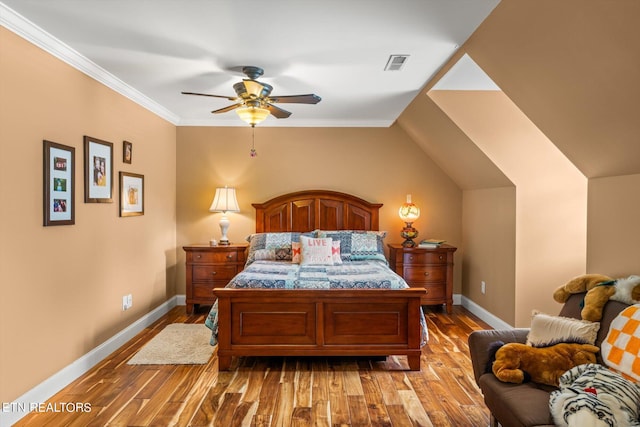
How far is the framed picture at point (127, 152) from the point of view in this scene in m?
3.95

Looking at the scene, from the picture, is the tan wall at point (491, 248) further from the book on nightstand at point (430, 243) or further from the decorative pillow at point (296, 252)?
the decorative pillow at point (296, 252)

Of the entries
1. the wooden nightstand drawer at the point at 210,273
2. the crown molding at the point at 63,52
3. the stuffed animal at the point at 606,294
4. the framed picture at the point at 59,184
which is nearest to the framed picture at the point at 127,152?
the crown molding at the point at 63,52

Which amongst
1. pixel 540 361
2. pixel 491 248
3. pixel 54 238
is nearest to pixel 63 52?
pixel 54 238

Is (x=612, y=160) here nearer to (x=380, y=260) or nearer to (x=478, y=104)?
(x=478, y=104)

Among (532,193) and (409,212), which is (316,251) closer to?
(409,212)

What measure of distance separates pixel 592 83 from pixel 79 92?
3484 mm

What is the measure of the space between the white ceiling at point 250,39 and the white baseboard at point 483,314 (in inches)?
98.3

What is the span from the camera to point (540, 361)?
6.70ft

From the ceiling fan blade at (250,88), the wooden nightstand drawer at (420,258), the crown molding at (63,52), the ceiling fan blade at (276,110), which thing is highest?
the crown molding at (63,52)

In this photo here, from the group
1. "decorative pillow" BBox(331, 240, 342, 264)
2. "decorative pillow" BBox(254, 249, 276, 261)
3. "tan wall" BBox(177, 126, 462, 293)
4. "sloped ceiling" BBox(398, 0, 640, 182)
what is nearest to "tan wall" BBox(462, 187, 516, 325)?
"tan wall" BBox(177, 126, 462, 293)

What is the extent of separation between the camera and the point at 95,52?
3.07m

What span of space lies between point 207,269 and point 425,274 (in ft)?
8.67

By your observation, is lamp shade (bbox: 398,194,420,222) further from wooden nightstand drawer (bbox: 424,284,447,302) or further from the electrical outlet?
the electrical outlet

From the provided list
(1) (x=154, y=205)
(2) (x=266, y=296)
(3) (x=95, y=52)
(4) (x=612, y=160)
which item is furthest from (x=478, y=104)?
(1) (x=154, y=205)
